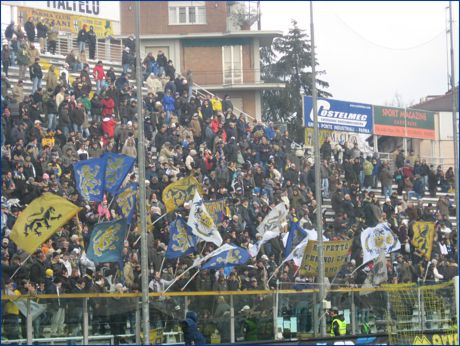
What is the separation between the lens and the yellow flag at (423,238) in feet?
97.5

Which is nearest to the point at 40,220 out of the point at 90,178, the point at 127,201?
the point at 90,178

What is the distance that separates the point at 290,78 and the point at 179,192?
9.32 m

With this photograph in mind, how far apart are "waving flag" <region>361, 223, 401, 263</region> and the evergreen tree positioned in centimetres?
561

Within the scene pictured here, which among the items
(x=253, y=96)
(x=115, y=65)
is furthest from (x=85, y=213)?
(x=253, y=96)

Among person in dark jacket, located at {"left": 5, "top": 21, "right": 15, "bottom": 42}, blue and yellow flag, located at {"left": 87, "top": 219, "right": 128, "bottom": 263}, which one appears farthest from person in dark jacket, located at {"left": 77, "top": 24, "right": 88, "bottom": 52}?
blue and yellow flag, located at {"left": 87, "top": 219, "right": 128, "bottom": 263}

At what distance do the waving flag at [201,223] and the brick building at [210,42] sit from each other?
10.7 m

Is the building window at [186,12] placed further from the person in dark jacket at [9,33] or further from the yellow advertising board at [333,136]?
the person in dark jacket at [9,33]

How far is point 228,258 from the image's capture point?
24.9 meters

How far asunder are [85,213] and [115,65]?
9759 millimetres

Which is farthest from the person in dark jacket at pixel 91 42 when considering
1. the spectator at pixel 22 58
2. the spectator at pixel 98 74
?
the spectator at pixel 22 58

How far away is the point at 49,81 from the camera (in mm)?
28156

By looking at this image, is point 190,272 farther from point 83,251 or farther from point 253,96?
point 253,96

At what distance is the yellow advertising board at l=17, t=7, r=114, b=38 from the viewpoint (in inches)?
1566

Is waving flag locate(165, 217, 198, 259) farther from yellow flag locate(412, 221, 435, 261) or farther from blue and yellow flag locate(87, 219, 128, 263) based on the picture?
yellow flag locate(412, 221, 435, 261)
